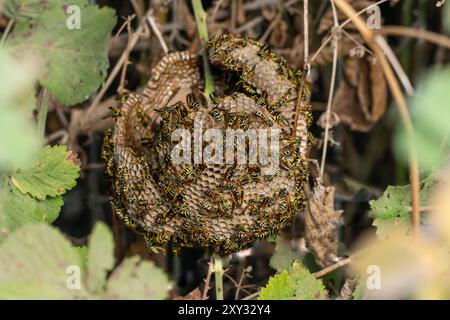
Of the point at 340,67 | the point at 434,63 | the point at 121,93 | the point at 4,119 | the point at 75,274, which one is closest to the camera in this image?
the point at 4,119

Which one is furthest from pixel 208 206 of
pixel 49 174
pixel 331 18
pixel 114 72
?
pixel 331 18

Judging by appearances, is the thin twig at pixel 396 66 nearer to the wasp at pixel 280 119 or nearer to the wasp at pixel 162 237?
the wasp at pixel 280 119

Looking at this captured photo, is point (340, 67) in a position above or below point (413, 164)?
above

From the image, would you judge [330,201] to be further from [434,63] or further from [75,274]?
[434,63]

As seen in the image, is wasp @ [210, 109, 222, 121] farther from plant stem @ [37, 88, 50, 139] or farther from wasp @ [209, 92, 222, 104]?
plant stem @ [37, 88, 50, 139]

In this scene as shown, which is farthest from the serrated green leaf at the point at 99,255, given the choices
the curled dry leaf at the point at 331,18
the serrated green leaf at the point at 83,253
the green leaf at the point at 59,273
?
the curled dry leaf at the point at 331,18

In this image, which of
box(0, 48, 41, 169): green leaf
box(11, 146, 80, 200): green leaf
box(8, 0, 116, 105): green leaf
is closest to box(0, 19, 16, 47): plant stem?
box(8, 0, 116, 105): green leaf
